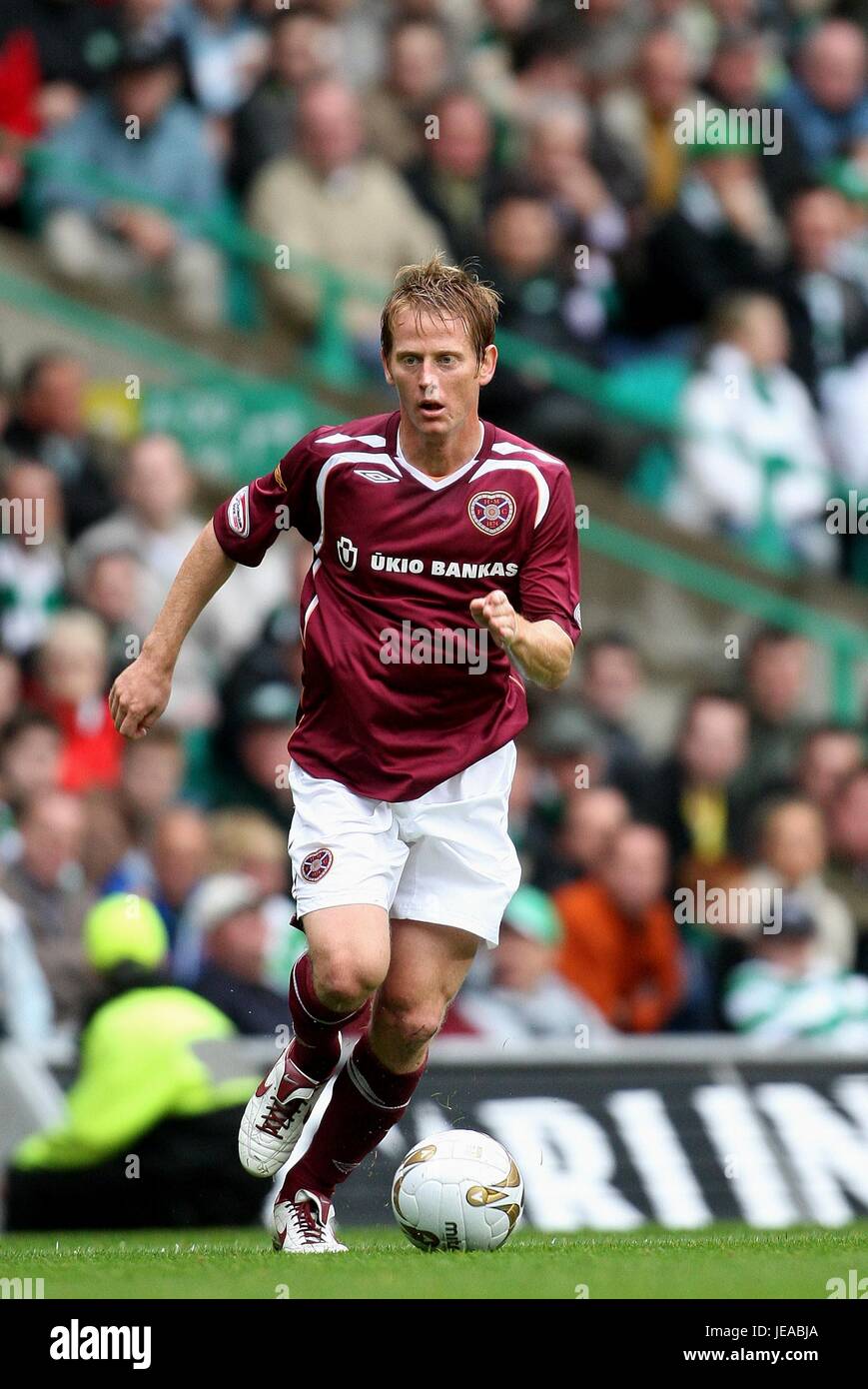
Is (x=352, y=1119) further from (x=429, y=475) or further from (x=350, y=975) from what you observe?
(x=429, y=475)

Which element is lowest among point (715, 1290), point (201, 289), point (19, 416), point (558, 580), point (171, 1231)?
point (171, 1231)

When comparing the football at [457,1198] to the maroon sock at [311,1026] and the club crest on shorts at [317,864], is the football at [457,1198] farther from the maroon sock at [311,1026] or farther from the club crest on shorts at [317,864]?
the club crest on shorts at [317,864]

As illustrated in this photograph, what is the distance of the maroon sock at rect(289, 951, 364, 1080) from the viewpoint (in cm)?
580

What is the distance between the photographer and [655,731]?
1170 cm

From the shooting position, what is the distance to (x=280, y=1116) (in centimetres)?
596

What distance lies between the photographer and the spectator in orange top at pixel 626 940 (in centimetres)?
977

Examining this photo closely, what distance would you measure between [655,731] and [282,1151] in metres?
5.99

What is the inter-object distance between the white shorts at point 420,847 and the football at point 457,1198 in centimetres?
57

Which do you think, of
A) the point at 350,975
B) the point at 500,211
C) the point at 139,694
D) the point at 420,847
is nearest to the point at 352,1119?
the point at 350,975

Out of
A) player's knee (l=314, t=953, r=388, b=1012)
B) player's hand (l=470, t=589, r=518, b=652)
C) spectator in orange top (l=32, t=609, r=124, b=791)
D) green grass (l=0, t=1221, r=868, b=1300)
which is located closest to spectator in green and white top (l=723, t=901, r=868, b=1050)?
spectator in orange top (l=32, t=609, r=124, b=791)

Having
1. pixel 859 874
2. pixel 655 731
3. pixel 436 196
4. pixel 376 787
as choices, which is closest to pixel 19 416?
pixel 436 196

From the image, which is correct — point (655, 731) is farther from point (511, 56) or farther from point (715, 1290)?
point (715, 1290)

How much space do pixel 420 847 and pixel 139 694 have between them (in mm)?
816

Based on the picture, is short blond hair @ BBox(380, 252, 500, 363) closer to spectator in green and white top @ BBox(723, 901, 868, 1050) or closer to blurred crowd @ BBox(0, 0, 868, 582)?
spectator in green and white top @ BBox(723, 901, 868, 1050)
